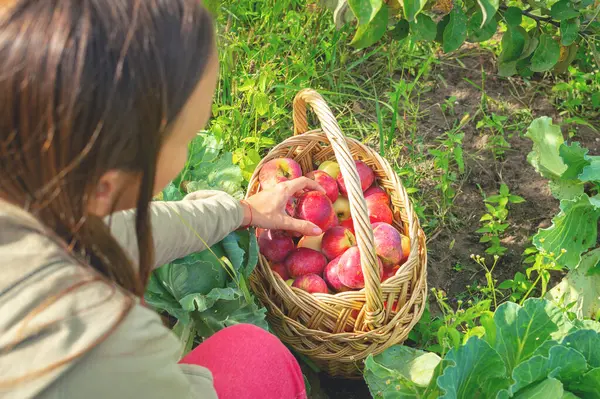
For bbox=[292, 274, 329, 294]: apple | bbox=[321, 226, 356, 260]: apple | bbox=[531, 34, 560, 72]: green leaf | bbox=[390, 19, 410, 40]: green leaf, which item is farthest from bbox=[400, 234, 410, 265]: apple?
bbox=[531, 34, 560, 72]: green leaf

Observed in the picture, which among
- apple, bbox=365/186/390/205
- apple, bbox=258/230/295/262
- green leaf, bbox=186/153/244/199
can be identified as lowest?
apple, bbox=258/230/295/262

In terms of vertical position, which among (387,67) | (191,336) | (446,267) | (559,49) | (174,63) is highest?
(174,63)

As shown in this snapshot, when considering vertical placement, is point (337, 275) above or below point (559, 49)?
below

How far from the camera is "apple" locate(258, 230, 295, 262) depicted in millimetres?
1652

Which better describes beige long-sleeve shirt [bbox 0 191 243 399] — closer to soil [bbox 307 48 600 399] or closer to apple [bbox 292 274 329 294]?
apple [bbox 292 274 329 294]

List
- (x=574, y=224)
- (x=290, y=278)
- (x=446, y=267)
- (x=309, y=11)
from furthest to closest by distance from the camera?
(x=309, y=11) → (x=446, y=267) → (x=574, y=224) → (x=290, y=278)

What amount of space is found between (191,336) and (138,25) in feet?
3.28

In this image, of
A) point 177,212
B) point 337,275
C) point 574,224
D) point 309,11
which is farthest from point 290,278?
point 309,11

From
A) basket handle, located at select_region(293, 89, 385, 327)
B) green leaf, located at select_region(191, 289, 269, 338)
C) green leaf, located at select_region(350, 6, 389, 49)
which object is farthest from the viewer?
green leaf, located at select_region(350, 6, 389, 49)

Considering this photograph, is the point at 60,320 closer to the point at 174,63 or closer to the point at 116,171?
the point at 116,171

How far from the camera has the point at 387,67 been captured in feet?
7.75

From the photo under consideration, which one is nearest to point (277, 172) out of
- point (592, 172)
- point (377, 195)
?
point (377, 195)

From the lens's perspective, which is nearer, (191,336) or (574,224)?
(191,336)

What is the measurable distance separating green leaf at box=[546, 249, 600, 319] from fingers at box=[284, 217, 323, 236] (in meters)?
0.71
